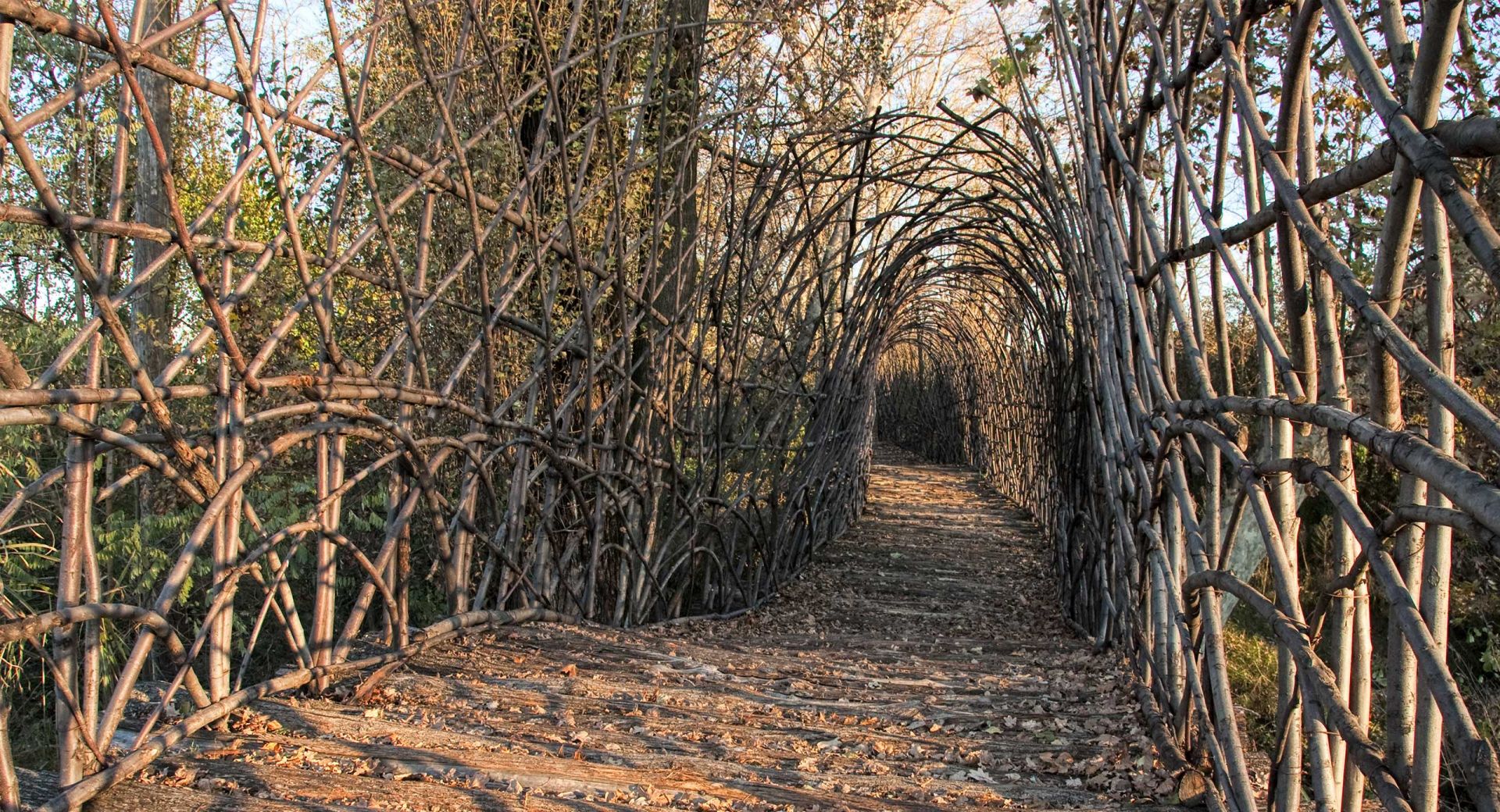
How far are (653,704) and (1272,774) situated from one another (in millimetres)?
1478

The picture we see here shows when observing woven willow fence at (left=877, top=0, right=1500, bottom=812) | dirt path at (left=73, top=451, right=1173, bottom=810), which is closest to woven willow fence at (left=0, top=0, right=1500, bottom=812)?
woven willow fence at (left=877, top=0, right=1500, bottom=812)

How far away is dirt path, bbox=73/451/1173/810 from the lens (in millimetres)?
1878

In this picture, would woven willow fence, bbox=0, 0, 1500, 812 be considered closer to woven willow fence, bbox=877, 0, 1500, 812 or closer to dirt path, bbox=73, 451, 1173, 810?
woven willow fence, bbox=877, 0, 1500, 812

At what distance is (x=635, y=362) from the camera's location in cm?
453

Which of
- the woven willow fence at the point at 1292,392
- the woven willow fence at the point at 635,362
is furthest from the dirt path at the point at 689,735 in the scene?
the woven willow fence at the point at 1292,392

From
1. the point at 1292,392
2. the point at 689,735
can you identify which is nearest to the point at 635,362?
the point at 689,735

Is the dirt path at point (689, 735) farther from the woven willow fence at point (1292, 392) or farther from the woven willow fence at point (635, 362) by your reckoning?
the woven willow fence at point (1292, 392)

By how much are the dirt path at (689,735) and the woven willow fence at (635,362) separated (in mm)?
137

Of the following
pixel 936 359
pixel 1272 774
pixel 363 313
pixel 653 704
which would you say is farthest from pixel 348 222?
pixel 936 359

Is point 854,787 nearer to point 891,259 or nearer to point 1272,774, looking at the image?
point 1272,774

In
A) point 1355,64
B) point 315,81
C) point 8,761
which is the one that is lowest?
point 8,761

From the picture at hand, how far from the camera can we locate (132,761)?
5.60 feet

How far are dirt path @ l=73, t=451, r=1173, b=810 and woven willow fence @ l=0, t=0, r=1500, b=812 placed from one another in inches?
5.4

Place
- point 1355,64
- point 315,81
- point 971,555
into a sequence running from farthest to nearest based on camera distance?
1. point 971,555
2. point 315,81
3. point 1355,64
